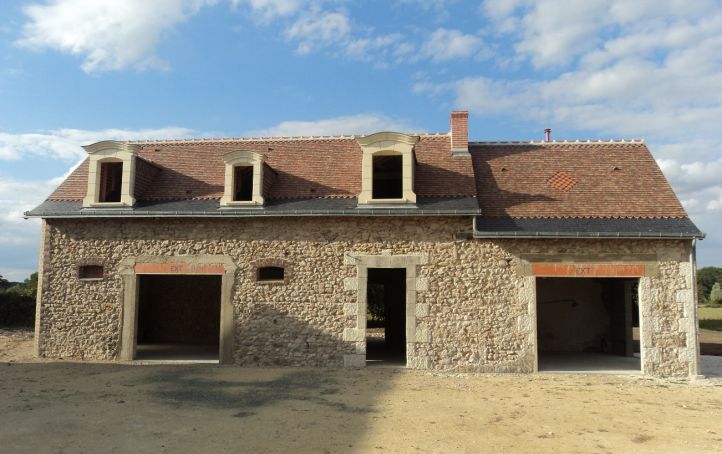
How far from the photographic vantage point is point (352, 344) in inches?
423

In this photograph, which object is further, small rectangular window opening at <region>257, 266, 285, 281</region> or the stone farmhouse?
small rectangular window opening at <region>257, 266, 285, 281</region>

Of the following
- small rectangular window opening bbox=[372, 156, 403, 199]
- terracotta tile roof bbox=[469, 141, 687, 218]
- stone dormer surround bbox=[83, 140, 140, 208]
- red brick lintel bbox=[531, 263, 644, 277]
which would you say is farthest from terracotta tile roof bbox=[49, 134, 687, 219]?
red brick lintel bbox=[531, 263, 644, 277]

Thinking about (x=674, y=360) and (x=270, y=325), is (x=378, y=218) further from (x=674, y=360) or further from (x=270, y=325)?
(x=674, y=360)

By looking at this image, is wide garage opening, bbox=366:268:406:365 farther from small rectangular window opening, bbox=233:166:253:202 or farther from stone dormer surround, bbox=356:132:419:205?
small rectangular window opening, bbox=233:166:253:202

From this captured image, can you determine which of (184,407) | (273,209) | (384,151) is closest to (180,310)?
(273,209)

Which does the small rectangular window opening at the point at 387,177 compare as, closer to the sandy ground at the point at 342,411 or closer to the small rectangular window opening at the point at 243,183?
the small rectangular window opening at the point at 243,183

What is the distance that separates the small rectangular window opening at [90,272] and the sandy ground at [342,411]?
6.47 ft

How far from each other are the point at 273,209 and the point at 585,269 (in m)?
6.42

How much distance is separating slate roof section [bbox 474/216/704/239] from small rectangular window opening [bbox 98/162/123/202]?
823 centimetres

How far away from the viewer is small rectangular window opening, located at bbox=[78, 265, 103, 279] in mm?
11625

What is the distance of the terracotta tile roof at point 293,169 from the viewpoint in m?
11.7

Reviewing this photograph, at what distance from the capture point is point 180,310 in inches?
625

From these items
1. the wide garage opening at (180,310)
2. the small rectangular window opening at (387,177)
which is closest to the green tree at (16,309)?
the wide garage opening at (180,310)

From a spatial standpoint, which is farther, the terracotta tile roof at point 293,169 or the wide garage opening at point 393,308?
the wide garage opening at point 393,308
